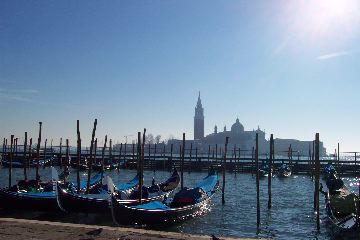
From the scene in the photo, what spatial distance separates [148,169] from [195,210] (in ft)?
126

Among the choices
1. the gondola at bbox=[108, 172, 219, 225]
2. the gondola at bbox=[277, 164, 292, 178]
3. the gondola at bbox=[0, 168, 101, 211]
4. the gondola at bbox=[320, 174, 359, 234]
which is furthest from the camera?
the gondola at bbox=[277, 164, 292, 178]

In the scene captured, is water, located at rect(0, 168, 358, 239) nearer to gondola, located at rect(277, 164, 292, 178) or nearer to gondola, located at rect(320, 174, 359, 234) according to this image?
gondola, located at rect(320, 174, 359, 234)

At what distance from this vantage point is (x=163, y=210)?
615 inches

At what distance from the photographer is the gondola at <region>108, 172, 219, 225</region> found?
14.4 metres

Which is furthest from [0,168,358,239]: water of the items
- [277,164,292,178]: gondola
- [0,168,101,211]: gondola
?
[277,164,292,178]: gondola

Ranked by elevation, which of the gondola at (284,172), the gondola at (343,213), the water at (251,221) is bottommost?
the water at (251,221)

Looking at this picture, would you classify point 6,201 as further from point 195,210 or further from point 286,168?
point 286,168

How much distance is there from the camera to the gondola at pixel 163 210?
14372 millimetres

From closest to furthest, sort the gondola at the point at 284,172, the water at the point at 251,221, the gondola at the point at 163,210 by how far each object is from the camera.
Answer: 1. the gondola at the point at 163,210
2. the water at the point at 251,221
3. the gondola at the point at 284,172

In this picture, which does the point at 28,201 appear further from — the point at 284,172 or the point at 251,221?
the point at 284,172

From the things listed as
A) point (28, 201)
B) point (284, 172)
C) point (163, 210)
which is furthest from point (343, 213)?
point (284, 172)

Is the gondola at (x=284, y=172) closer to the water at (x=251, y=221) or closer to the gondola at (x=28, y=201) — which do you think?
the water at (x=251, y=221)

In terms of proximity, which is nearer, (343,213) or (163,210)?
(343,213)

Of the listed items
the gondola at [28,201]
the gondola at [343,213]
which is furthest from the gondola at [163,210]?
the gondola at [343,213]
